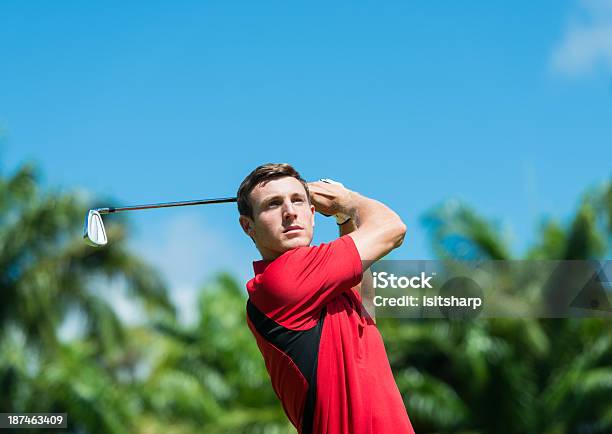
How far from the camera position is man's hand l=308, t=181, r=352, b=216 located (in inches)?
137

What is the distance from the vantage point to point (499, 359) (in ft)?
56.5

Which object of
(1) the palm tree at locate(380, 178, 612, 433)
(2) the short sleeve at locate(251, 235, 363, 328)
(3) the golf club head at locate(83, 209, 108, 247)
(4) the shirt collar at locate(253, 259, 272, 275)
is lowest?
(2) the short sleeve at locate(251, 235, 363, 328)

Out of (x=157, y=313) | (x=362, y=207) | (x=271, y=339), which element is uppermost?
(x=157, y=313)

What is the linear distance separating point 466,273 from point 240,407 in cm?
534

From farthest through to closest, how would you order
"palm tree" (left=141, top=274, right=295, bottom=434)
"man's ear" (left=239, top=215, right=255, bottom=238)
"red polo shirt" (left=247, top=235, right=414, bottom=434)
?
1. "palm tree" (left=141, top=274, right=295, bottom=434)
2. "man's ear" (left=239, top=215, right=255, bottom=238)
3. "red polo shirt" (left=247, top=235, right=414, bottom=434)

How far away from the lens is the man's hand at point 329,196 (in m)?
3.48

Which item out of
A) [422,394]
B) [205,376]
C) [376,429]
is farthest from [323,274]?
[205,376]

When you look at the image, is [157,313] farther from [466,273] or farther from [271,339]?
[271,339]

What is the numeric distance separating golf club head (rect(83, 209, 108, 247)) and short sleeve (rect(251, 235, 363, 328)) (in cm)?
123

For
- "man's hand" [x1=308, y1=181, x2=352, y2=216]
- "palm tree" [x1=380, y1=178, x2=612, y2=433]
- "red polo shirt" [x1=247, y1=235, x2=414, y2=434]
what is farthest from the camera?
"palm tree" [x1=380, y1=178, x2=612, y2=433]

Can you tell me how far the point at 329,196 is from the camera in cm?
350

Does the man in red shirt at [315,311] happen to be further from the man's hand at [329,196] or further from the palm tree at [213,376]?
the palm tree at [213,376]

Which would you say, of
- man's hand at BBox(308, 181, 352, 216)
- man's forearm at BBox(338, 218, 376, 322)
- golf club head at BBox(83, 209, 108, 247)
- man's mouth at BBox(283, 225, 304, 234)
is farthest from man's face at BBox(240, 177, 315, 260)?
golf club head at BBox(83, 209, 108, 247)

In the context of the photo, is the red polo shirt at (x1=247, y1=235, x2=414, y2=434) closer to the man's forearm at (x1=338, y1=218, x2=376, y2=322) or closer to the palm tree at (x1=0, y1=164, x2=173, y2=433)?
the man's forearm at (x1=338, y1=218, x2=376, y2=322)
